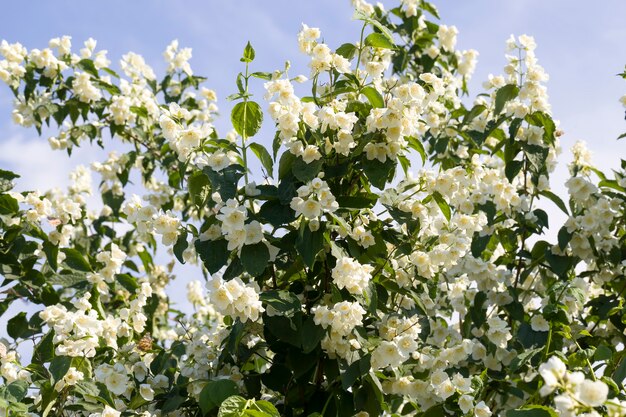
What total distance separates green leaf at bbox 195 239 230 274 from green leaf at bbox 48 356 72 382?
58cm

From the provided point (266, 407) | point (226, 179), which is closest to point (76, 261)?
point (226, 179)

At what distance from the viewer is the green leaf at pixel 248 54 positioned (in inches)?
104

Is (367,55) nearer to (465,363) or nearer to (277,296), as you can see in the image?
(277,296)

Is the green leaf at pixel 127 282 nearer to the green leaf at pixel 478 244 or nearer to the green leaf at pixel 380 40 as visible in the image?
the green leaf at pixel 478 244

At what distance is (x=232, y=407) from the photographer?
217 cm

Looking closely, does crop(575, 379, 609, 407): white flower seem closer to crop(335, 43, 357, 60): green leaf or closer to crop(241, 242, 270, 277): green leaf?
crop(241, 242, 270, 277): green leaf

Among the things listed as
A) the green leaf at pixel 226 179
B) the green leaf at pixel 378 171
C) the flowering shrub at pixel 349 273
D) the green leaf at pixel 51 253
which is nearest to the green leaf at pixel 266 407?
the flowering shrub at pixel 349 273

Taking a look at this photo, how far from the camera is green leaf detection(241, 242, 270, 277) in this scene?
2432 millimetres

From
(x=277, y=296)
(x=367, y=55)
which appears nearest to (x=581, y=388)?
(x=277, y=296)

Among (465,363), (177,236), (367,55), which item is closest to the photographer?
(177,236)

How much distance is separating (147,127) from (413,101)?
2702 millimetres

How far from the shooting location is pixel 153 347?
3389mm

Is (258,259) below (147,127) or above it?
below

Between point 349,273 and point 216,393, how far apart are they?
0.55 meters
